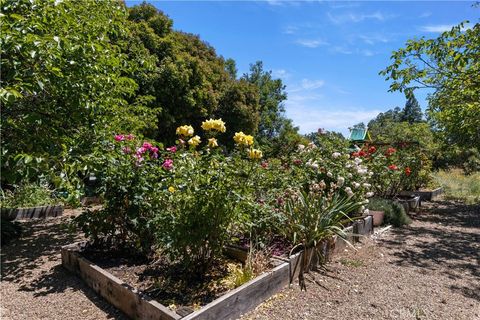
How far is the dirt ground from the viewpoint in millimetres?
2699

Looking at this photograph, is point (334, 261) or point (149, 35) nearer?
point (334, 261)

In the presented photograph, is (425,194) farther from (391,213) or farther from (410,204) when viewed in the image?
(391,213)

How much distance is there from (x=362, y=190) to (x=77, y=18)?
4402mm

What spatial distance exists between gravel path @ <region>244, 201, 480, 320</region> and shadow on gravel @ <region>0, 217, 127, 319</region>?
5.07ft

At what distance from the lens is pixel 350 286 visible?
3162mm

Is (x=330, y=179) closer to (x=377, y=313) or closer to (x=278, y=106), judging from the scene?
(x=377, y=313)

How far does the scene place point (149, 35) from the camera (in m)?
9.66

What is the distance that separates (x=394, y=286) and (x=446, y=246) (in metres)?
2.14

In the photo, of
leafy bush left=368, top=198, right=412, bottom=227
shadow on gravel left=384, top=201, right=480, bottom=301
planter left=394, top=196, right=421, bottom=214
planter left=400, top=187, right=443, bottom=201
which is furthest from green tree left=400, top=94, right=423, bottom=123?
leafy bush left=368, top=198, right=412, bottom=227

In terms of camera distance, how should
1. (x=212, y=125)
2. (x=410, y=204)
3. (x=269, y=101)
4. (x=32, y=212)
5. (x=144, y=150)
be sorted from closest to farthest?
1. (x=212, y=125)
2. (x=144, y=150)
3. (x=32, y=212)
4. (x=410, y=204)
5. (x=269, y=101)

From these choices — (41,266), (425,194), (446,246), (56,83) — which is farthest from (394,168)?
(41,266)

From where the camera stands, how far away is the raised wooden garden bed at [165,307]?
234 centimetres

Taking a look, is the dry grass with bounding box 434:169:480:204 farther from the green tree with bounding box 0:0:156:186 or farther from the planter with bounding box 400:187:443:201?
the green tree with bounding box 0:0:156:186

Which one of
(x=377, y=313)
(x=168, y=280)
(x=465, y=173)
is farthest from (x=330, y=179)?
(x=465, y=173)
